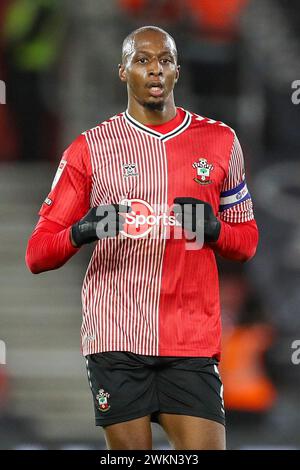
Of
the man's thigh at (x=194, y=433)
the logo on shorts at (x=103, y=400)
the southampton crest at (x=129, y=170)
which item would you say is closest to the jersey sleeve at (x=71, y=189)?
the southampton crest at (x=129, y=170)

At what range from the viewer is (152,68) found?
3.63 meters

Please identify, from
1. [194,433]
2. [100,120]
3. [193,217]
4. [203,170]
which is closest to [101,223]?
[193,217]

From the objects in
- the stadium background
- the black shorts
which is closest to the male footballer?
the black shorts

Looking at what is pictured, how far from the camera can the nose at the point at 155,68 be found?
362 centimetres

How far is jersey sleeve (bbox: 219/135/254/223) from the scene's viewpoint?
Result: 3777mm

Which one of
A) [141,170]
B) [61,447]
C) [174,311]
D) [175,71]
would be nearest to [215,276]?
[174,311]

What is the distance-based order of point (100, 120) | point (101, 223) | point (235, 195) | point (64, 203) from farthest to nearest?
point (100, 120) → point (235, 195) → point (64, 203) → point (101, 223)

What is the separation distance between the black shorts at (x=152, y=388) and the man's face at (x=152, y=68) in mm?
861

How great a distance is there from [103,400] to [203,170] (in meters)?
0.82

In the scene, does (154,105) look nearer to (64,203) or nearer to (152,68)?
(152,68)

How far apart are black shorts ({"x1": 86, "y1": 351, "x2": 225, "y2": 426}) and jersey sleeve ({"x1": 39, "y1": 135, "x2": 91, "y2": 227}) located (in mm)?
493

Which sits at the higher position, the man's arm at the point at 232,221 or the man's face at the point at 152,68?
the man's face at the point at 152,68

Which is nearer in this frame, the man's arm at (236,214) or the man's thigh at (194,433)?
the man's thigh at (194,433)

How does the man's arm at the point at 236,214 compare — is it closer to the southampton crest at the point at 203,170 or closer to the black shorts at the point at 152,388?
the southampton crest at the point at 203,170
